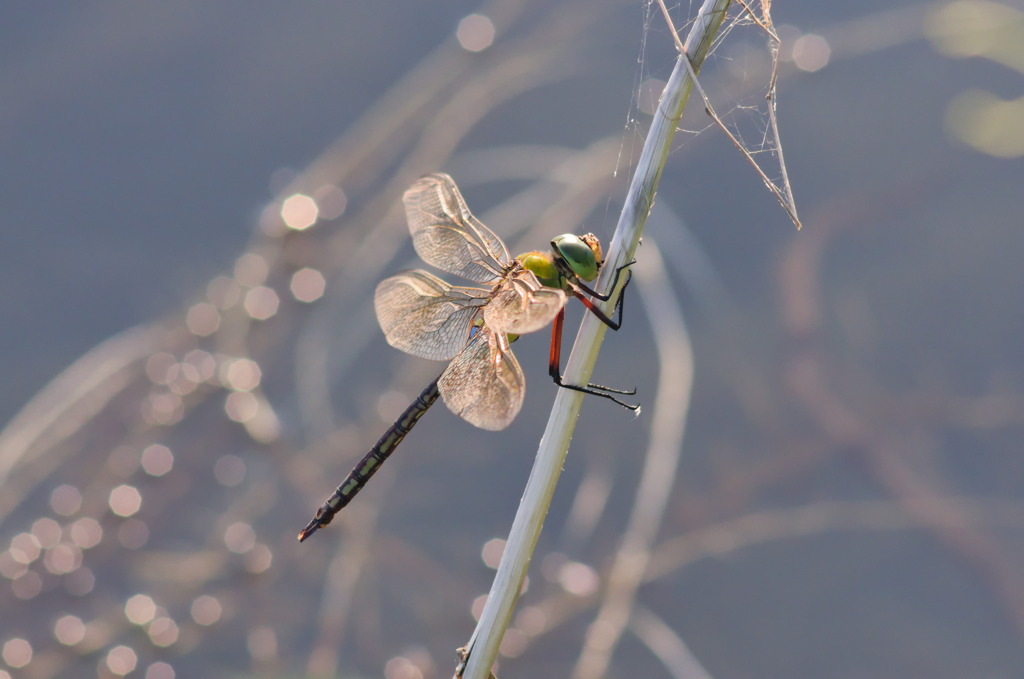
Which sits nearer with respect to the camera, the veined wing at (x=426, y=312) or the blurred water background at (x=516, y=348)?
the veined wing at (x=426, y=312)

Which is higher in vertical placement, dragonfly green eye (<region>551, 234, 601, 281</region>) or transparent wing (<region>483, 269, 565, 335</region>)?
dragonfly green eye (<region>551, 234, 601, 281</region>)

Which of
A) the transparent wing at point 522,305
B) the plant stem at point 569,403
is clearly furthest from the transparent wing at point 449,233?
the plant stem at point 569,403

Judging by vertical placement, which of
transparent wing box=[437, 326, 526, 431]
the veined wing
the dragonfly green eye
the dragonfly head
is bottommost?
transparent wing box=[437, 326, 526, 431]

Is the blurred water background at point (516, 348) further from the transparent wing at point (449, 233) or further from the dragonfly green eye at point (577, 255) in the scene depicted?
the dragonfly green eye at point (577, 255)

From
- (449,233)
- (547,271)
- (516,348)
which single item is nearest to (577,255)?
(547,271)

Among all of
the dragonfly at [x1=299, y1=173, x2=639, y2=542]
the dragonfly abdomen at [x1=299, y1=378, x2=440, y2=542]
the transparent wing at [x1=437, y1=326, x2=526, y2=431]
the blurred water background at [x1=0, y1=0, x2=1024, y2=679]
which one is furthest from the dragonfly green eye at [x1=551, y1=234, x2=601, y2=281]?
the blurred water background at [x1=0, y1=0, x2=1024, y2=679]

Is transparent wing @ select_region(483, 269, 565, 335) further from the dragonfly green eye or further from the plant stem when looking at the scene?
the plant stem

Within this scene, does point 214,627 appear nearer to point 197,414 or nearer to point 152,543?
point 152,543
